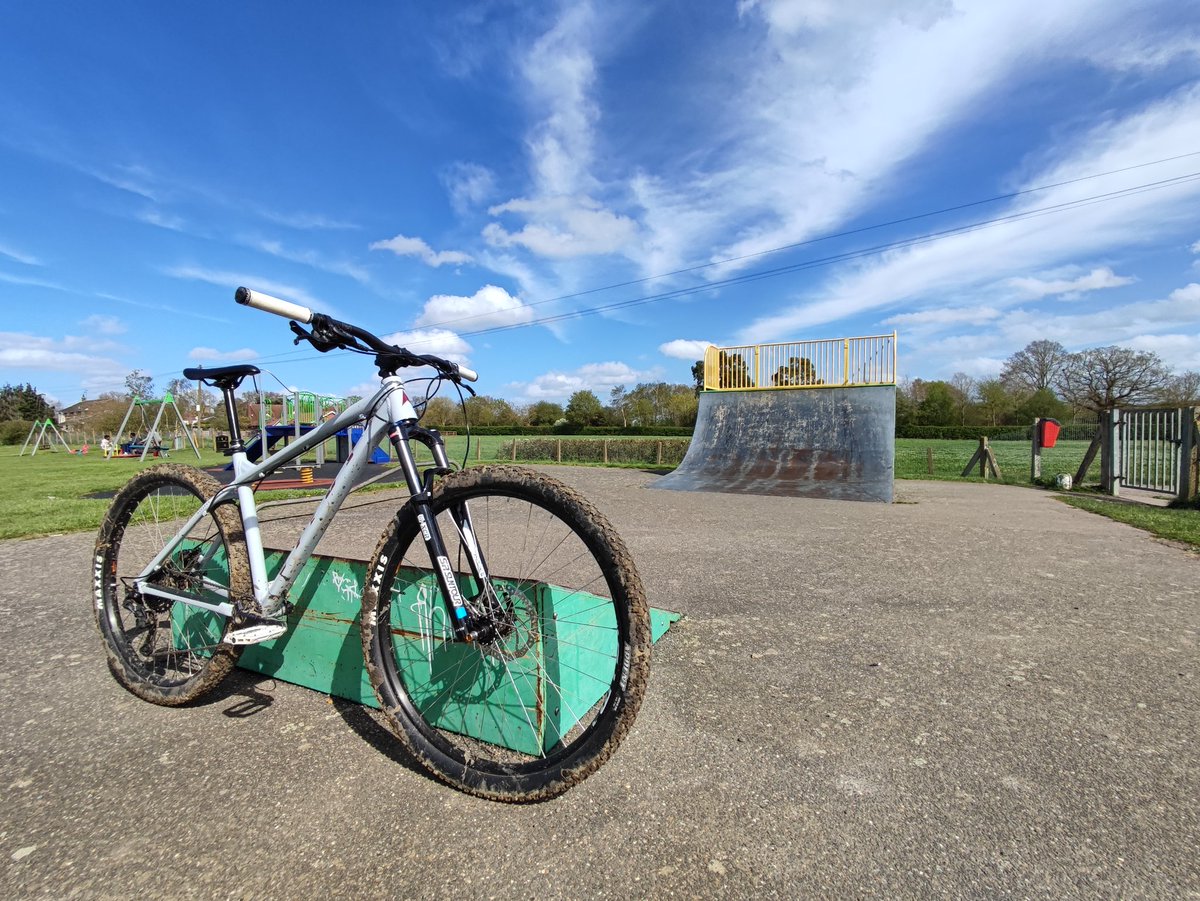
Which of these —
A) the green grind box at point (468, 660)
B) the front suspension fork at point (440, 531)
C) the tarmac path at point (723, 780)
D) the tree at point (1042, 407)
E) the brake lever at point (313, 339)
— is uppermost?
the tree at point (1042, 407)

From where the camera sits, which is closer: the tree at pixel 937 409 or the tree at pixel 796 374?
the tree at pixel 796 374

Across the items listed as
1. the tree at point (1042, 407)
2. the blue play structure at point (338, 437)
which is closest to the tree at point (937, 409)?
the tree at point (1042, 407)

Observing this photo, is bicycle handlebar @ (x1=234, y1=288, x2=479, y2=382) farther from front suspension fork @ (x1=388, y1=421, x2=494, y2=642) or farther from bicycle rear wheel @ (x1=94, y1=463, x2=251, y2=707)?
bicycle rear wheel @ (x1=94, y1=463, x2=251, y2=707)

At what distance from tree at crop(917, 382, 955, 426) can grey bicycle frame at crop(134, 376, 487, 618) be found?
178ft

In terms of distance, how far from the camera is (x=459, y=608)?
6.03 ft

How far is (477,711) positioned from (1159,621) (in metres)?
4.12

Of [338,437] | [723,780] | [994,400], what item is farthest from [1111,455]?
[994,400]

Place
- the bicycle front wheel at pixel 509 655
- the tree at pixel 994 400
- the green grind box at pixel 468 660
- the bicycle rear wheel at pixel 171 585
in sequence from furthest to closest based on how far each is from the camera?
the tree at pixel 994 400, the bicycle rear wheel at pixel 171 585, the green grind box at pixel 468 660, the bicycle front wheel at pixel 509 655

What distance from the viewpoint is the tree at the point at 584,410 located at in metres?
62.6

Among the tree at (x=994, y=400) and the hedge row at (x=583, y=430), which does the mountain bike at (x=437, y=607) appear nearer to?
the hedge row at (x=583, y=430)

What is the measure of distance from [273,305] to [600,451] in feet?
70.5

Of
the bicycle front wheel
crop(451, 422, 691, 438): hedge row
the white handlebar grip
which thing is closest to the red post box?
the bicycle front wheel

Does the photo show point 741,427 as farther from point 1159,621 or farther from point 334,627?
point 334,627

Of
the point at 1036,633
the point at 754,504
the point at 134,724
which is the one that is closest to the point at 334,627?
the point at 134,724
